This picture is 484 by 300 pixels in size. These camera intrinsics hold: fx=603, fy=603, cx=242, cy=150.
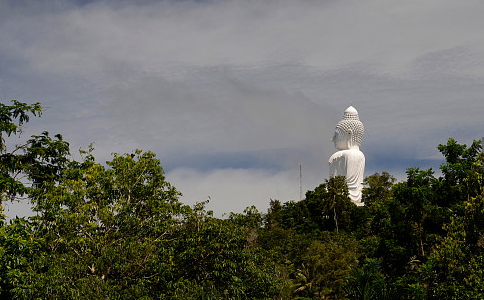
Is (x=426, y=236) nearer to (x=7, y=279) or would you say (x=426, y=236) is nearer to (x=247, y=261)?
(x=247, y=261)

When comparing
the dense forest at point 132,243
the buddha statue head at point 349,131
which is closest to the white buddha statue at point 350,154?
the buddha statue head at point 349,131

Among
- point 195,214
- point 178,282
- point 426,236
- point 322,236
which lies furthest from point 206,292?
point 322,236

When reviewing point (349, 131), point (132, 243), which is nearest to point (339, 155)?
point (349, 131)

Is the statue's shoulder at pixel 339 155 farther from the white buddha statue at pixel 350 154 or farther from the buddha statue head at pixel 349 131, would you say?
the buddha statue head at pixel 349 131

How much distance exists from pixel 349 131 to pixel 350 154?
8.82 ft

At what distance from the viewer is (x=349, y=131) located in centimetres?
6381

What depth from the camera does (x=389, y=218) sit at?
27.6m

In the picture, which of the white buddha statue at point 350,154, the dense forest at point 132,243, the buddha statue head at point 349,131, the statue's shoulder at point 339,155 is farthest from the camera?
the buddha statue head at point 349,131

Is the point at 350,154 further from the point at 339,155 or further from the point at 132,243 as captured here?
the point at 132,243

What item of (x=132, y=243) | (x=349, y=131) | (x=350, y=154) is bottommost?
(x=132, y=243)

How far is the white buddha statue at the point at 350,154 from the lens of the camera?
204ft

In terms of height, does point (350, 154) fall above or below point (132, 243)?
above

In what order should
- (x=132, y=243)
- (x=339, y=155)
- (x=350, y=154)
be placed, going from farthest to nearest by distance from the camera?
(x=339, y=155), (x=350, y=154), (x=132, y=243)

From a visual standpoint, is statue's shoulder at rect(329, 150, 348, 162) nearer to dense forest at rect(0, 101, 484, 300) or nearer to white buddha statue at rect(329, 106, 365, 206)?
white buddha statue at rect(329, 106, 365, 206)
